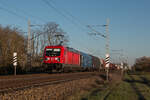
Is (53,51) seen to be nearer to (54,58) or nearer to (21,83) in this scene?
(54,58)

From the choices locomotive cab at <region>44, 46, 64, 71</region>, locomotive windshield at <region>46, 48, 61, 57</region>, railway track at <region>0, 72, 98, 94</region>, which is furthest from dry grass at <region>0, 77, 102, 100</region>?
locomotive windshield at <region>46, 48, 61, 57</region>

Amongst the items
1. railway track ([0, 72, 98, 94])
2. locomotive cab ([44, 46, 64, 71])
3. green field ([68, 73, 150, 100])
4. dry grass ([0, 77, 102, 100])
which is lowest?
green field ([68, 73, 150, 100])

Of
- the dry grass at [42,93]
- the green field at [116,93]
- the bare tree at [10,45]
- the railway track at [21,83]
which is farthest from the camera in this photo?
the bare tree at [10,45]

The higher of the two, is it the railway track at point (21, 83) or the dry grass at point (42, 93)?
the railway track at point (21, 83)

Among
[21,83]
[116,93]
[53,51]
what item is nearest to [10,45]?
[53,51]

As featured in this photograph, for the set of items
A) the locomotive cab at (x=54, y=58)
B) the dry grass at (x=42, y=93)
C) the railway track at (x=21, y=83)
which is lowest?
the dry grass at (x=42, y=93)

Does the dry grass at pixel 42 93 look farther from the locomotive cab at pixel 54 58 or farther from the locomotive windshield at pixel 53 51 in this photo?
the locomotive windshield at pixel 53 51

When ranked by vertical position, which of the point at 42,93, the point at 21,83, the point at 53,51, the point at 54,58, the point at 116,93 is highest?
the point at 53,51

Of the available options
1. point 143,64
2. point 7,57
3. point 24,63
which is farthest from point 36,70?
point 143,64

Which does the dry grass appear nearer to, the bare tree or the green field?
the green field

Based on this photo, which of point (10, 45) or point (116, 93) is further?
point (10, 45)

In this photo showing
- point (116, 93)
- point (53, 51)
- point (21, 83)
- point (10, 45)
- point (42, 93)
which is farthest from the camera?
point (53, 51)

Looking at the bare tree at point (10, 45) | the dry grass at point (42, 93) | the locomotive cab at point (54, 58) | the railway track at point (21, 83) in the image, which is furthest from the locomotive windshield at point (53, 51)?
the dry grass at point (42, 93)

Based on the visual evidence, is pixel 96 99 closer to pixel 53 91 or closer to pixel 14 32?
pixel 53 91
